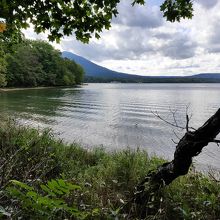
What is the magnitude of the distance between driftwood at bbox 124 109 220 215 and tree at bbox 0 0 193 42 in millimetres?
1736

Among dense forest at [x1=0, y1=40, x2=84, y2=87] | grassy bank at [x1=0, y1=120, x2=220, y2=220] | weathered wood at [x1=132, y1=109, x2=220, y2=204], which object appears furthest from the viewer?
dense forest at [x1=0, y1=40, x2=84, y2=87]

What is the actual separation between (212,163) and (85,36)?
11.8 m

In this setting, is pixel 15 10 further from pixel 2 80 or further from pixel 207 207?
pixel 2 80

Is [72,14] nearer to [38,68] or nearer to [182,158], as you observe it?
[182,158]

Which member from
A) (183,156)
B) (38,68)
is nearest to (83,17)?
(183,156)

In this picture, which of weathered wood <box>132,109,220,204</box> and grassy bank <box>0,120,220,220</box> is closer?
grassy bank <box>0,120,220,220</box>

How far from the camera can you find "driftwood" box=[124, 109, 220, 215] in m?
3.91

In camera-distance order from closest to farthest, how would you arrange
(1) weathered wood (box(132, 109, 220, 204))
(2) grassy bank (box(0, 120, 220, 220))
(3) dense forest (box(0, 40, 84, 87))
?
(2) grassy bank (box(0, 120, 220, 220))
(1) weathered wood (box(132, 109, 220, 204))
(3) dense forest (box(0, 40, 84, 87))

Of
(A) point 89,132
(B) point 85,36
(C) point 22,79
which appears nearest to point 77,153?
(B) point 85,36

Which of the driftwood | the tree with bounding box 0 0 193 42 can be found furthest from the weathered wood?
the tree with bounding box 0 0 193 42

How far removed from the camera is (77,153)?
11.3 m

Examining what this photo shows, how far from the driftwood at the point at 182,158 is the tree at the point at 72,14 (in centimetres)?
174

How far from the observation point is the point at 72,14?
16.2 feet

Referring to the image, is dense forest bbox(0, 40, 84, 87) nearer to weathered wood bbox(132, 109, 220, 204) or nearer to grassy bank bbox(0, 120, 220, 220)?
grassy bank bbox(0, 120, 220, 220)
